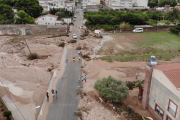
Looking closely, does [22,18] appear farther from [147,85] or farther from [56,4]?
[147,85]

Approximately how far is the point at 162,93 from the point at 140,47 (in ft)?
83.5

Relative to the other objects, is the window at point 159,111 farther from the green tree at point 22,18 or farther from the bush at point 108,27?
the green tree at point 22,18

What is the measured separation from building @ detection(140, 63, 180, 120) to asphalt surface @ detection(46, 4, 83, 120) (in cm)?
857

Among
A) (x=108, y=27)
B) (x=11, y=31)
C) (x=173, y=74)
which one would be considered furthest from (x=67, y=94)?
(x=108, y=27)

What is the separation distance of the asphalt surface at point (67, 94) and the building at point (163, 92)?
8.57 m

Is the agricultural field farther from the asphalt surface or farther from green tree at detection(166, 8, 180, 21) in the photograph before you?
green tree at detection(166, 8, 180, 21)

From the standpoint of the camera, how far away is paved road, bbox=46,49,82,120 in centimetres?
1964

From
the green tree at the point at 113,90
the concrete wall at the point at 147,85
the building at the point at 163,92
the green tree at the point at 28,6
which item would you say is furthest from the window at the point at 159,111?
the green tree at the point at 28,6

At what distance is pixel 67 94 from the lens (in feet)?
77.5

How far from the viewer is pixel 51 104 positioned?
70.3 ft

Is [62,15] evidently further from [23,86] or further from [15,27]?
[23,86]

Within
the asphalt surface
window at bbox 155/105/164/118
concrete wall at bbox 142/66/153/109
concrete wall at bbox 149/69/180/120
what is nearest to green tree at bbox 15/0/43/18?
the asphalt surface

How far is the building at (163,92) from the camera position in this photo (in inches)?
653

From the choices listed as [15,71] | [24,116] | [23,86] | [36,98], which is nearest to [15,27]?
[15,71]
